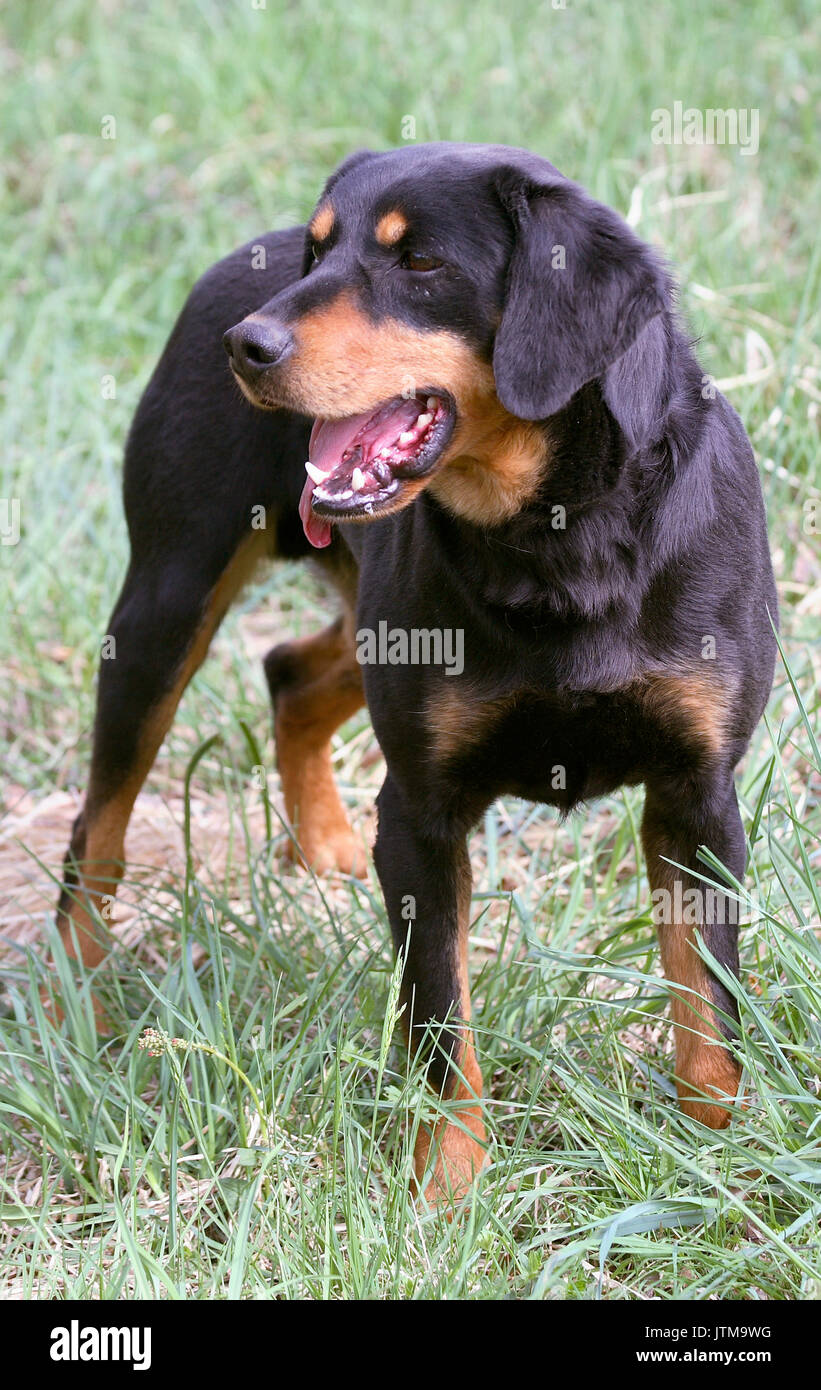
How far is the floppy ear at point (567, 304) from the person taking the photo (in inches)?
101

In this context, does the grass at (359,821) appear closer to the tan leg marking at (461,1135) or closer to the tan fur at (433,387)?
the tan leg marking at (461,1135)

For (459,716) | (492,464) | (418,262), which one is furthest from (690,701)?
(418,262)

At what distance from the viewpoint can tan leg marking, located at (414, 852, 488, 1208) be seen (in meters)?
2.90

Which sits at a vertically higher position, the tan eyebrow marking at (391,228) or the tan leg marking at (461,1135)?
the tan eyebrow marking at (391,228)

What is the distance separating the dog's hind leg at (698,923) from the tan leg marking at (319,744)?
1.45m

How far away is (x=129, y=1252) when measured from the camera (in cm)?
254

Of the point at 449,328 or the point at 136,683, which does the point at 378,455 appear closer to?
the point at 449,328

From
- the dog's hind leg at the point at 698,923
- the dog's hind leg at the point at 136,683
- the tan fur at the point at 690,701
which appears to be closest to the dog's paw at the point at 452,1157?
the dog's hind leg at the point at 698,923

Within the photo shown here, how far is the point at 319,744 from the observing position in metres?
4.44

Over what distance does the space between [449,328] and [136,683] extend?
1.53 meters

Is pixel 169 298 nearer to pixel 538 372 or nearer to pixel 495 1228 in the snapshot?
pixel 538 372

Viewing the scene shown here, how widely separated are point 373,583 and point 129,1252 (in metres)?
1.36
